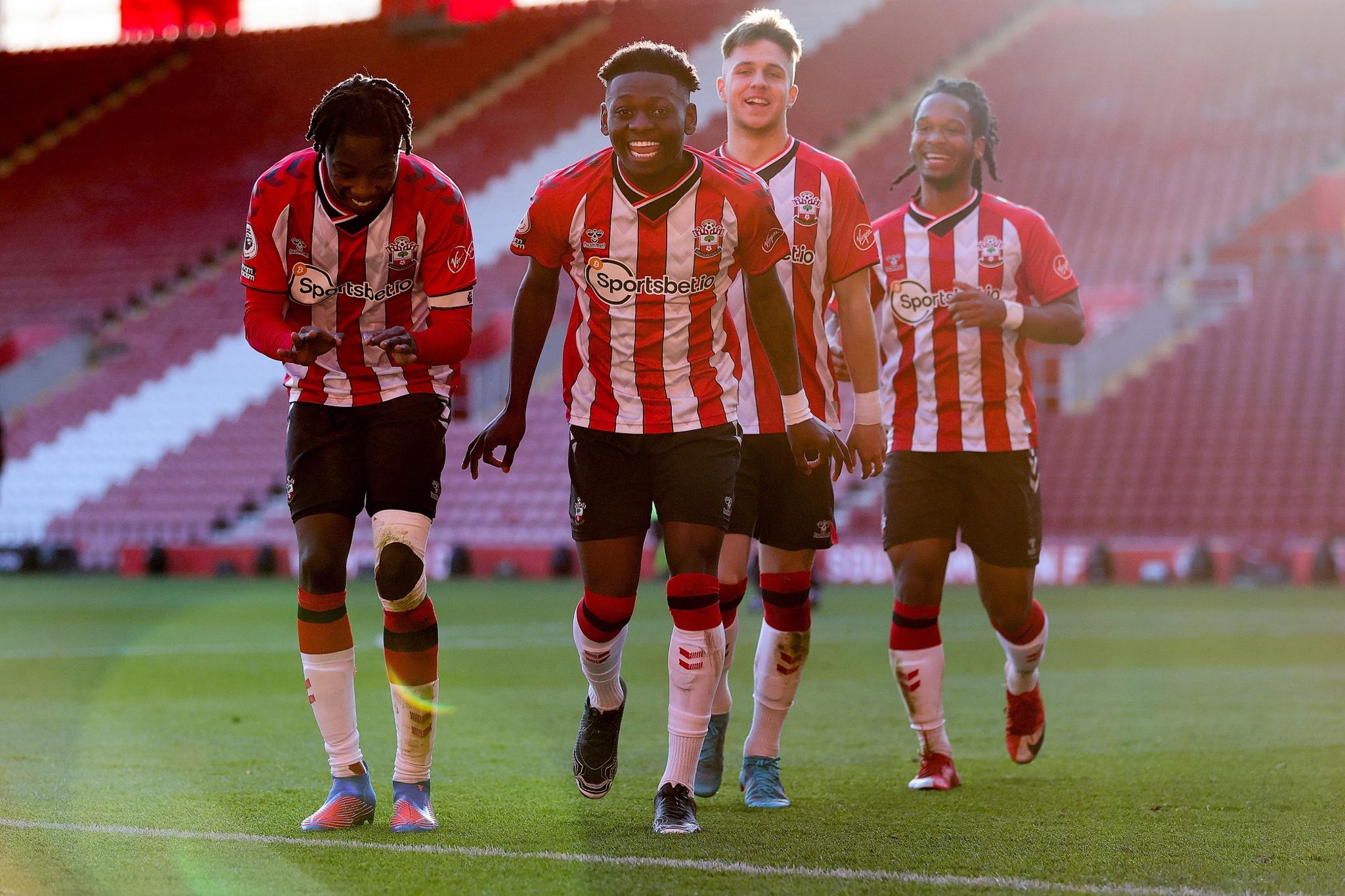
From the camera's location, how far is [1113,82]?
29812 mm

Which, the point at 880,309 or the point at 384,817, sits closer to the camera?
the point at 384,817

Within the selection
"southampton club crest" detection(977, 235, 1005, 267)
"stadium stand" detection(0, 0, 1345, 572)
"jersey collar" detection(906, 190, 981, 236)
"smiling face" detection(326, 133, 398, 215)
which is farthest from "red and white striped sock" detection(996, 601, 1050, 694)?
"stadium stand" detection(0, 0, 1345, 572)

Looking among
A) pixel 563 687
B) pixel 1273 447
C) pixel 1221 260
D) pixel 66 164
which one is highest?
pixel 66 164

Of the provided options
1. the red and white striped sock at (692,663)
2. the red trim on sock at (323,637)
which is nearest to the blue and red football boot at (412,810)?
the red trim on sock at (323,637)

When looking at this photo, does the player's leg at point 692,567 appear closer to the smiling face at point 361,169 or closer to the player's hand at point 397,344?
the player's hand at point 397,344

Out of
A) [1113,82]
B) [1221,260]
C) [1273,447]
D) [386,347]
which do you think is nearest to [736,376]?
[386,347]

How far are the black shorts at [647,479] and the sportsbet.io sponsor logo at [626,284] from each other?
367 millimetres

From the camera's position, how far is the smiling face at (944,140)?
5324mm

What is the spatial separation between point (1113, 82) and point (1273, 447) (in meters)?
12.4

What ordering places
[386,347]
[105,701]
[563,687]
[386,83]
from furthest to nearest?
1. [563,687]
2. [105,701]
3. [386,83]
4. [386,347]

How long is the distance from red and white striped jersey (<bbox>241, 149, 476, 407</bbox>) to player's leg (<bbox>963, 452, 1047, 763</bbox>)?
Result: 6.56 feet

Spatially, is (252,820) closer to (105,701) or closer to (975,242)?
(975,242)

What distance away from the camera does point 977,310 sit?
5.01m

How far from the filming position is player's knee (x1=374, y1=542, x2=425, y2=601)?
4148mm
